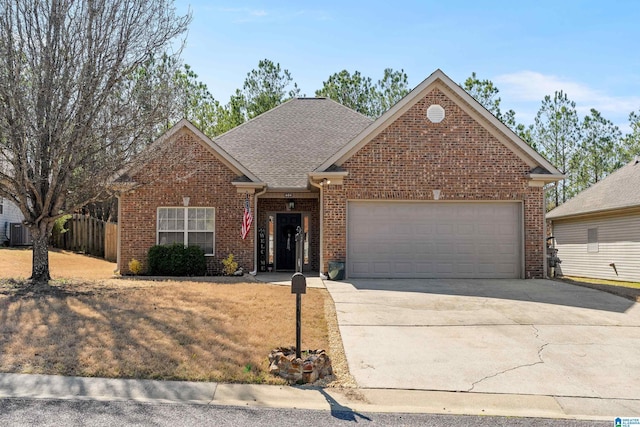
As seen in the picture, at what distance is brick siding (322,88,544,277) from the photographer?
15.1m

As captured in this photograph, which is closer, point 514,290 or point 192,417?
point 192,417

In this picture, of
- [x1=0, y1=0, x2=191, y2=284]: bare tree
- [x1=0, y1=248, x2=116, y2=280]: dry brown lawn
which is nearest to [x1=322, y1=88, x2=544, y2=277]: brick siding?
[x1=0, y1=0, x2=191, y2=284]: bare tree

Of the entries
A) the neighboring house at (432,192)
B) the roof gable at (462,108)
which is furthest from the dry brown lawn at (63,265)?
Answer: the roof gable at (462,108)

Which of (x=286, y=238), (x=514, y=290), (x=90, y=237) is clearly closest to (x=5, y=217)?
(x=90, y=237)

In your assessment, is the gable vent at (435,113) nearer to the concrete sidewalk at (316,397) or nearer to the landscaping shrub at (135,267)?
the landscaping shrub at (135,267)

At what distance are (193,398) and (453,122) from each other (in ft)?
39.6

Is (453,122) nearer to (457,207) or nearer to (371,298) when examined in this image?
(457,207)

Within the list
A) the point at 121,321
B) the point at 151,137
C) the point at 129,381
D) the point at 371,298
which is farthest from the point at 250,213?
the point at 129,381

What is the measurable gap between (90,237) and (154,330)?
722 inches

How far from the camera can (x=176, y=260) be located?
1572 cm

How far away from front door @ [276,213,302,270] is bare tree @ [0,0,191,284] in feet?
21.9

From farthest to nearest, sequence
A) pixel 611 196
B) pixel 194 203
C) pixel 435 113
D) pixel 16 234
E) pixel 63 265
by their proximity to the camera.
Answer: pixel 16 234 < pixel 611 196 < pixel 63 265 < pixel 194 203 < pixel 435 113

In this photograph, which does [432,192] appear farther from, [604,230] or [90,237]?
[90,237]

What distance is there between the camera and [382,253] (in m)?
15.2
